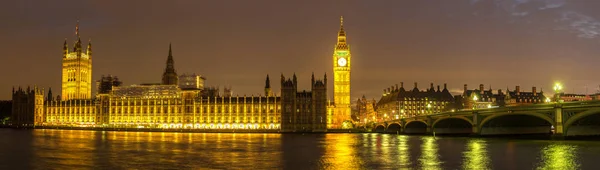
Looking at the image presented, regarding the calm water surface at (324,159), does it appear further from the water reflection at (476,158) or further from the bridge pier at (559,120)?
the bridge pier at (559,120)

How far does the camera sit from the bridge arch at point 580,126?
84.5 meters

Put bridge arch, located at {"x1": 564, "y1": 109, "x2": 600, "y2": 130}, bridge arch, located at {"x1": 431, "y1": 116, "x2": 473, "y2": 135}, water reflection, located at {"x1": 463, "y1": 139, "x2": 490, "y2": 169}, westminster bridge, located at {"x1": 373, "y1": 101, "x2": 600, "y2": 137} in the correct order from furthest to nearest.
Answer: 1. bridge arch, located at {"x1": 431, "y1": 116, "x2": 473, "y2": 135}
2. westminster bridge, located at {"x1": 373, "y1": 101, "x2": 600, "y2": 137}
3. bridge arch, located at {"x1": 564, "y1": 109, "x2": 600, "y2": 130}
4. water reflection, located at {"x1": 463, "y1": 139, "x2": 490, "y2": 169}

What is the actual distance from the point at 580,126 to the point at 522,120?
16052 millimetres

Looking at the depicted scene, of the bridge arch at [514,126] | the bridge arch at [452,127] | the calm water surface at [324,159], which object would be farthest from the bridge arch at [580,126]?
the bridge arch at [452,127]

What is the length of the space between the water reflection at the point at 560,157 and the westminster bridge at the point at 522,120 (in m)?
6.16

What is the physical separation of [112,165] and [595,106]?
189ft

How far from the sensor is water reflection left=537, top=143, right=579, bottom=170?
188 ft

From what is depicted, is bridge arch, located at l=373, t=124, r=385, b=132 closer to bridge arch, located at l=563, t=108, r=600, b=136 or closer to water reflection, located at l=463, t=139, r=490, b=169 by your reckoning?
bridge arch, located at l=563, t=108, r=600, b=136

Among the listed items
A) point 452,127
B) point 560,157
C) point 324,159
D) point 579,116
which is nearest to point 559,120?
point 579,116

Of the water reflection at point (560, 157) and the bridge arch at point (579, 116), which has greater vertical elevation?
the bridge arch at point (579, 116)

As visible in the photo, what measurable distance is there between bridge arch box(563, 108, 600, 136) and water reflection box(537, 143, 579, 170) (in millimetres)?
5232

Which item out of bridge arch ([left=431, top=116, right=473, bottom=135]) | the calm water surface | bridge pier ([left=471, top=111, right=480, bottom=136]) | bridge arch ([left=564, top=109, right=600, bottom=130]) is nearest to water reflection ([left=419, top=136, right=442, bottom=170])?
the calm water surface

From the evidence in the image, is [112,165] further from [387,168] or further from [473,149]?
[473,149]

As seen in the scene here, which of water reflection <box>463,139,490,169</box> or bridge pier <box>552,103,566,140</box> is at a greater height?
bridge pier <box>552,103,566,140</box>
